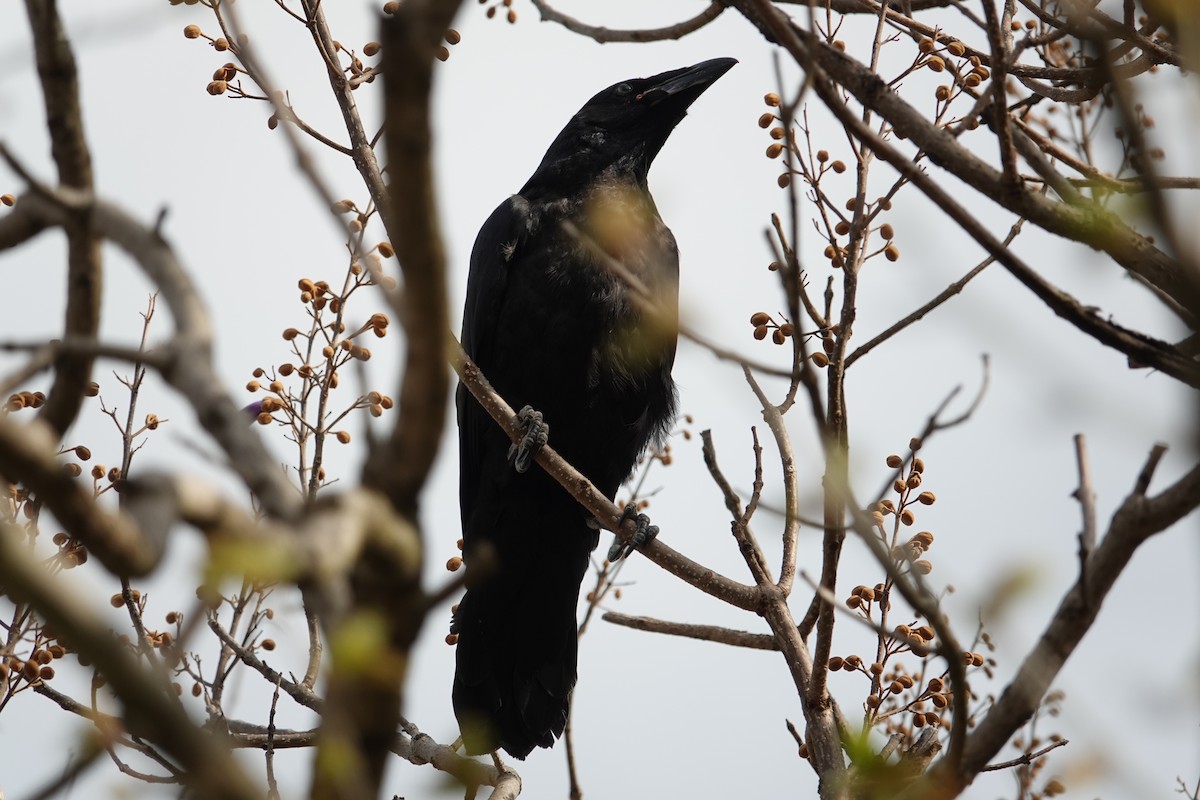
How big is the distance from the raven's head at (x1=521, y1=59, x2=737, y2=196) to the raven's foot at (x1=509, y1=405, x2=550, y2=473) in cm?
120

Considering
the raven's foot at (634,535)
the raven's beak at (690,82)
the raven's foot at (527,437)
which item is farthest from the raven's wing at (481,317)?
the raven's beak at (690,82)

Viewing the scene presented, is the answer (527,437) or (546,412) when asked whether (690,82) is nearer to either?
(546,412)

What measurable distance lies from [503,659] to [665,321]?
3.13 meters

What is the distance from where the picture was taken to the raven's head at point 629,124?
5.34 m

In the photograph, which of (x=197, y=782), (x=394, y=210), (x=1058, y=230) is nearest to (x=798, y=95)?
(x=1058, y=230)

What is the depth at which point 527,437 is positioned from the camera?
4.43 meters

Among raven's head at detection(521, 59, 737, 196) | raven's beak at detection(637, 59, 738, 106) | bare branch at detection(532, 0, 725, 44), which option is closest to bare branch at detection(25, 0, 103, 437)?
bare branch at detection(532, 0, 725, 44)

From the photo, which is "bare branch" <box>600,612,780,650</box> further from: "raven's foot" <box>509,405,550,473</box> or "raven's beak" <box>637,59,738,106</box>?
"raven's beak" <box>637,59,738,106</box>

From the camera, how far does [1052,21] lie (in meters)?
2.99

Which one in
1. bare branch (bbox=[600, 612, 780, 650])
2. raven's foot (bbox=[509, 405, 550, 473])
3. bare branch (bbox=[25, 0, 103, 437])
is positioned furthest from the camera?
raven's foot (bbox=[509, 405, 550, 473])

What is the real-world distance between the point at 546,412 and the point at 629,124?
1.55m

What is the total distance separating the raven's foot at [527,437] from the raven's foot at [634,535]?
16.9 inches

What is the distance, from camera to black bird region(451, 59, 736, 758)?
4.69m

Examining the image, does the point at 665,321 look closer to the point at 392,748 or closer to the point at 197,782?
the point at 392,748
